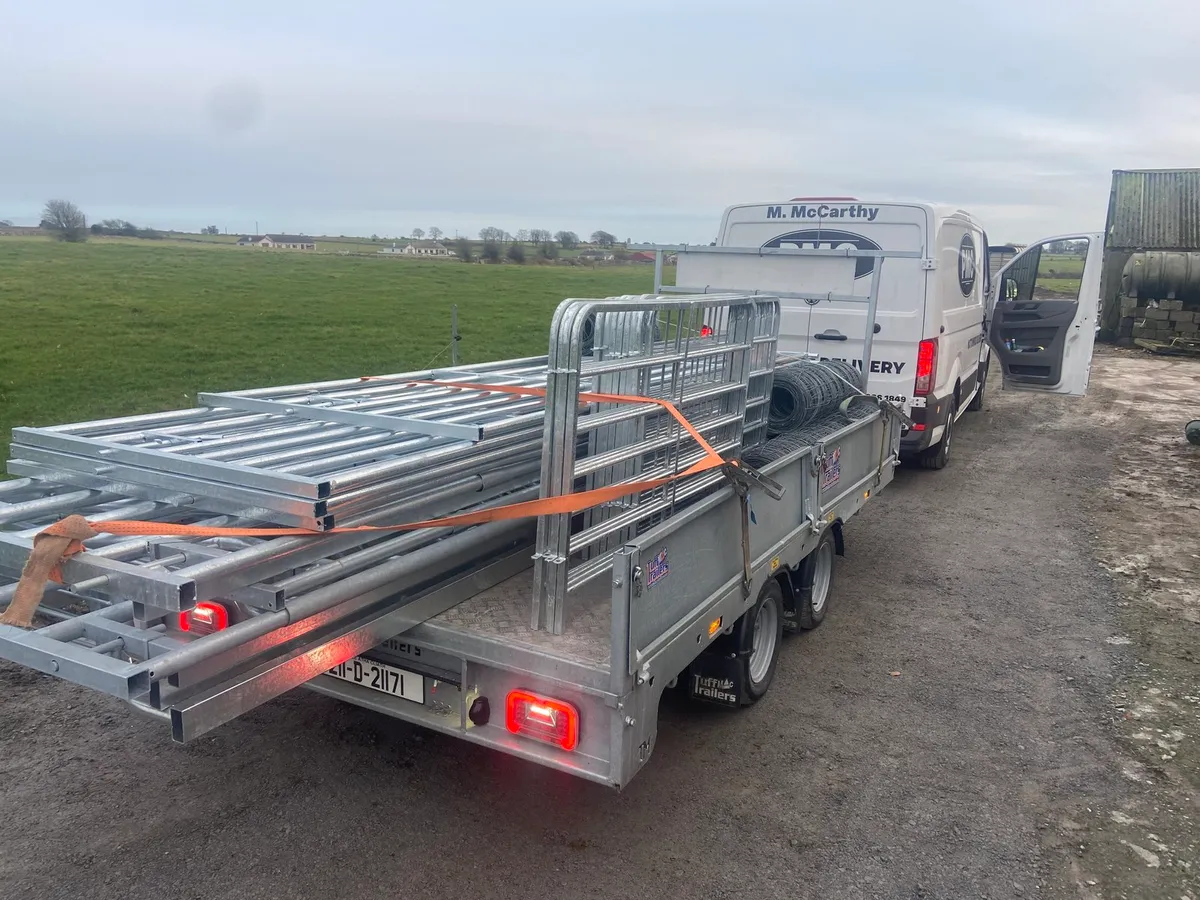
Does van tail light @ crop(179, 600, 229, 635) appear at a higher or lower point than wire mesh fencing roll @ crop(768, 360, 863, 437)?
lower

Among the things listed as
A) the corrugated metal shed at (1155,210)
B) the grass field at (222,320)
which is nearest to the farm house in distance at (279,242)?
the grass field at (222,320)

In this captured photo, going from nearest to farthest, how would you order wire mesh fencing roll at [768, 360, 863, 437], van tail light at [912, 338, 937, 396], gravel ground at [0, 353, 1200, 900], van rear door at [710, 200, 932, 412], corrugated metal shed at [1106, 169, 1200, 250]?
gravel ground at [0, 353, 1200, 900]
wire mesh fencing roll at [768, 360, 863, 437]
van rear door at [710, 200, 932, 412]
van tail light at [912, 338, 937, 396]
corrugated metal shed at [1106, 169, 1200, 250]

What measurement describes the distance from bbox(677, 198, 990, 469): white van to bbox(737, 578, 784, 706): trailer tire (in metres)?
3.30

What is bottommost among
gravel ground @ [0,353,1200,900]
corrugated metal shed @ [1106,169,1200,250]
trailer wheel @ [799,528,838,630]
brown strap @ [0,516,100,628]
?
gravel ground @ [0,353,1200,900]

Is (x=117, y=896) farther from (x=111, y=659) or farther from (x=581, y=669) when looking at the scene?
(x=581, y=669)

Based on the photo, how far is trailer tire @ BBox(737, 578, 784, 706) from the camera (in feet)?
13.7

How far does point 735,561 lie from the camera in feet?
12.8

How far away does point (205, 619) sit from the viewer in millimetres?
2918

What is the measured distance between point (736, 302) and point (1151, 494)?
280 inches

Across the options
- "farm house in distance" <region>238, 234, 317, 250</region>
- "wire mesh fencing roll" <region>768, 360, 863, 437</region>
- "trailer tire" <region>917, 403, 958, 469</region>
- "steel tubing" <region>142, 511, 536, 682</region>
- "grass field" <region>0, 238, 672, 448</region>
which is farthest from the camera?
"farm house in distance" <region>238, 234, 317, 250</region>

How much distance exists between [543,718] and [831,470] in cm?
273

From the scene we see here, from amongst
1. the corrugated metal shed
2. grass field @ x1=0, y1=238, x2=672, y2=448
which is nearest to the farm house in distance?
grass field @ x1=0, y1=238, x2=672, y2=448

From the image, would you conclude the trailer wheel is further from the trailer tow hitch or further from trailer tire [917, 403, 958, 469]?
trailer tire [917, 403, 958, 469]

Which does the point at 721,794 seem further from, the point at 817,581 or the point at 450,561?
the point at 817,581
